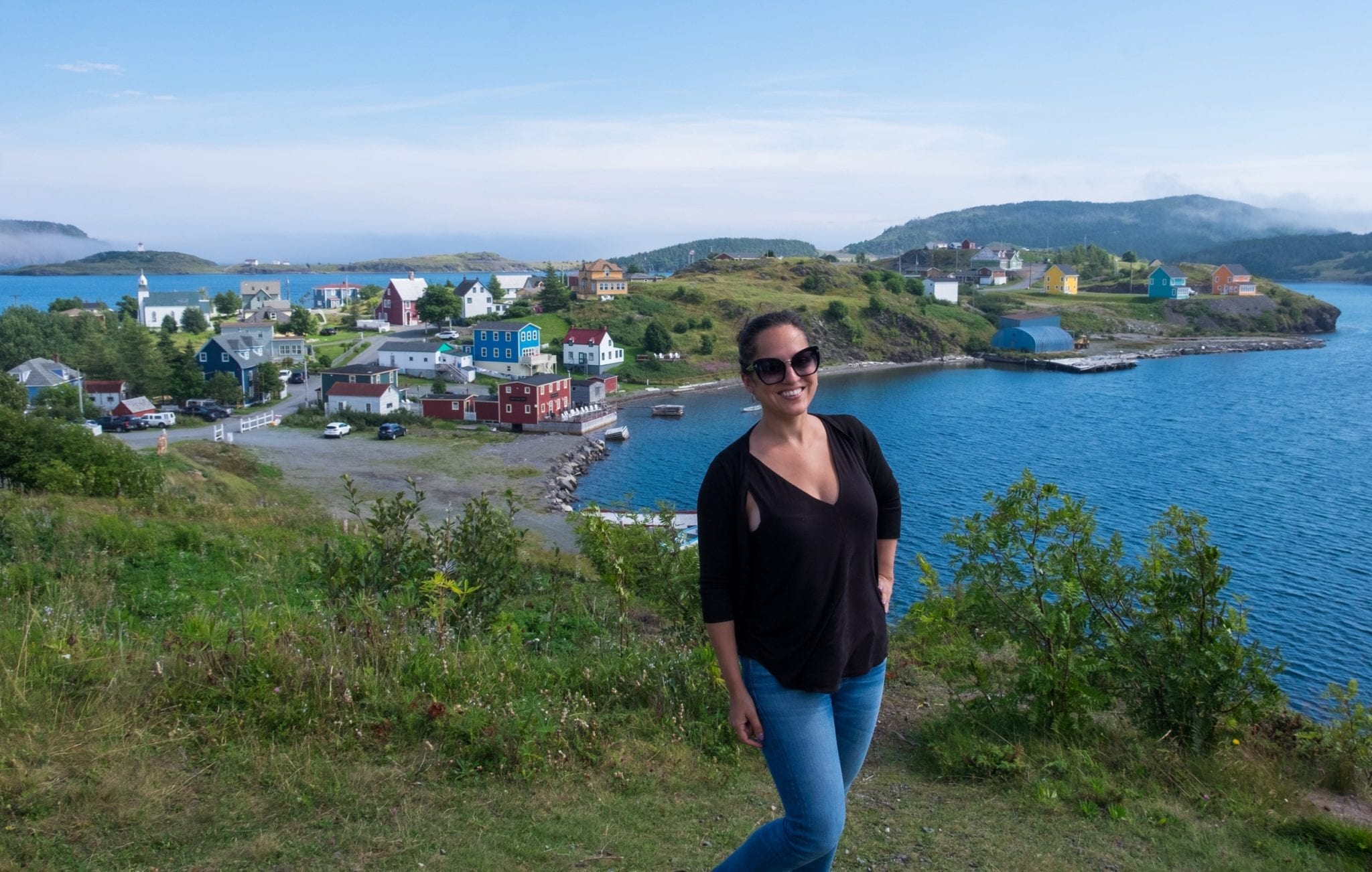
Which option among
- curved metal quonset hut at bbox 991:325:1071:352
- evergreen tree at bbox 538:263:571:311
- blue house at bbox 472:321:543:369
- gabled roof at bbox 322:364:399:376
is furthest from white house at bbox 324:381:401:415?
curved metal quonset hut at bbox 991:325:1071:352

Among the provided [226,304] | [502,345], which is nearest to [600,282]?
[502,345]

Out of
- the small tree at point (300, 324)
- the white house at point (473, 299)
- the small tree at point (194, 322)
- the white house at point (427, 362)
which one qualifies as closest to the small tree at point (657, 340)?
the white house at point (427, 362)

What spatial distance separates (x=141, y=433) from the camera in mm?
34031

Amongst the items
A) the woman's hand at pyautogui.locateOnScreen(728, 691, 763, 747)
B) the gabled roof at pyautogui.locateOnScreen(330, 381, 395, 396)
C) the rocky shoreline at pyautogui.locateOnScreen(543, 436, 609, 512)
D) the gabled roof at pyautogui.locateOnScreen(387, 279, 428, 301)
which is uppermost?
the gabled roof at pyautogui.locateOnScreen(387, 279, 428, 301)

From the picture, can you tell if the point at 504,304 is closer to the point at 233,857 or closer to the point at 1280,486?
the point at 1280,486

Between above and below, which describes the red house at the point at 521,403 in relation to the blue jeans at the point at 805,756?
below

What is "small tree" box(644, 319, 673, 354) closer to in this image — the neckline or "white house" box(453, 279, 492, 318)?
"white house" box(453, 279, 492, 318)

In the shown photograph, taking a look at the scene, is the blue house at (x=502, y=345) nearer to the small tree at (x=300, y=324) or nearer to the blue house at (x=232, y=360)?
the blue house at (x=232, y=360)

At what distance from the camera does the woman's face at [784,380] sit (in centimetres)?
231

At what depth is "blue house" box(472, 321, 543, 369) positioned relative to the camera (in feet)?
160

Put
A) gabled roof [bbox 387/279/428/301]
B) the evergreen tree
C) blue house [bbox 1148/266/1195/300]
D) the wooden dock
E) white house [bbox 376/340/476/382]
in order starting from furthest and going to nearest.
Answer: blue house [bbox 1148/266/1195/300]
gabled roof [bbox 387/279/428/301]
the evergreen tree
the wooden dock
white house [bbox 376/340/476/382]

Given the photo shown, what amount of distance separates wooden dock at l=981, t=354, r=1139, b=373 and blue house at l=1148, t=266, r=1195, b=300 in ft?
82.8

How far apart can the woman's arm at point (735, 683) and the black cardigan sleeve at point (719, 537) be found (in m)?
0.03

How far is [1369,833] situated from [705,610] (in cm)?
286
